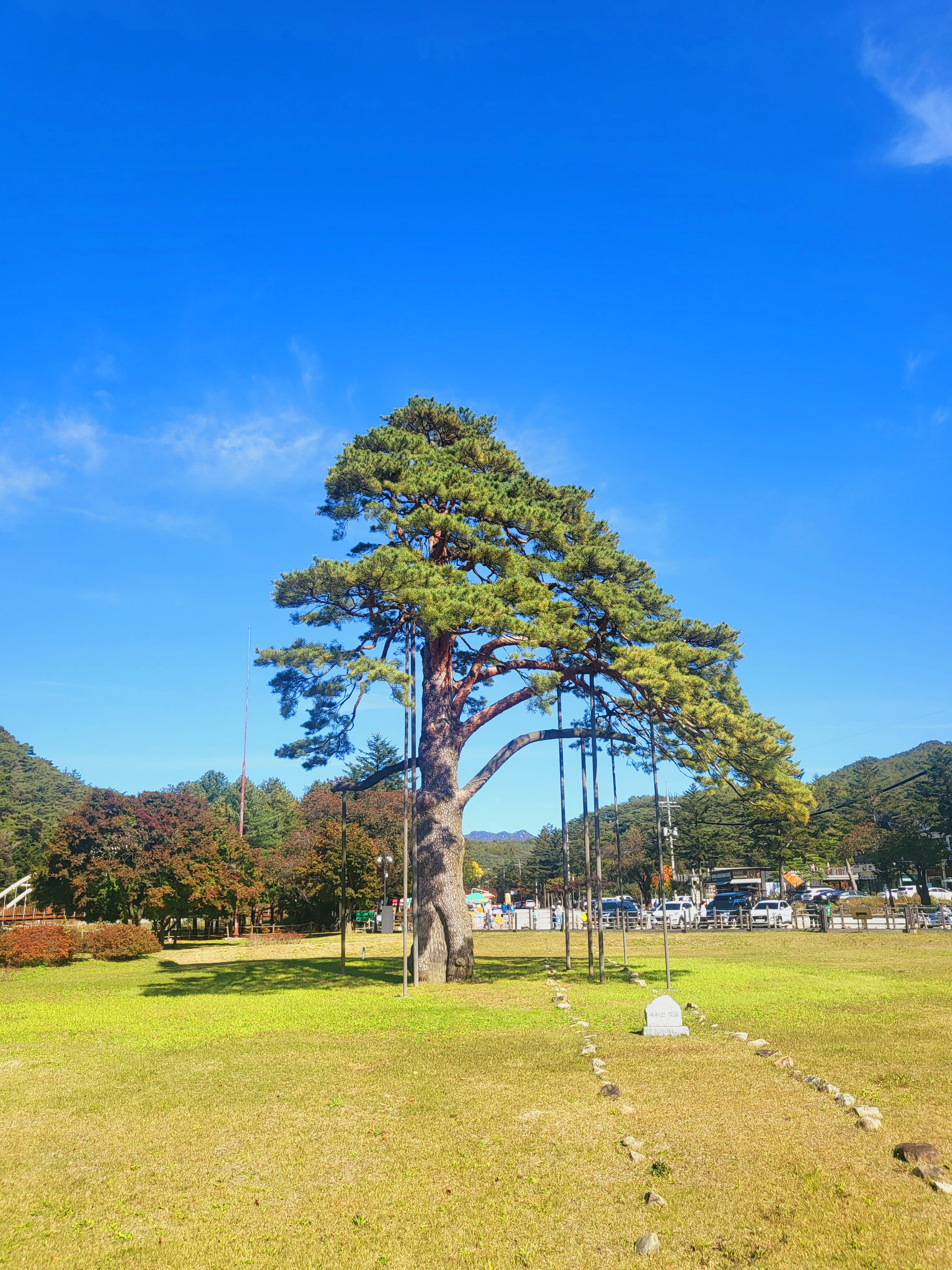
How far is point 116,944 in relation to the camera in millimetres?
33781

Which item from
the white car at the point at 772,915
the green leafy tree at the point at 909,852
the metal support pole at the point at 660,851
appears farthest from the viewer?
the green leafy tree at the point at 909,852

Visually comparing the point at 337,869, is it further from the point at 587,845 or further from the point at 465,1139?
the point at 465,1139

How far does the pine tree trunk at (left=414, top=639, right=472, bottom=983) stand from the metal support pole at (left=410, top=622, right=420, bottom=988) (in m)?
0.05

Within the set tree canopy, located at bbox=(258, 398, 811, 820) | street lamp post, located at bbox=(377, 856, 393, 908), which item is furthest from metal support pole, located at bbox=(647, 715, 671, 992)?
street lamp post, located at bbox=(377, 856, 393, 908)

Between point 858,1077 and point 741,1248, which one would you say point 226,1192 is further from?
point 858,1077

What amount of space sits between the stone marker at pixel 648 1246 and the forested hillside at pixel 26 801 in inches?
2016

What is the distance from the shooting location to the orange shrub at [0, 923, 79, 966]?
30547 mm

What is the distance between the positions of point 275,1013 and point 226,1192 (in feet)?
38.2

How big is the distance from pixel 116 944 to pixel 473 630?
73.3 feet

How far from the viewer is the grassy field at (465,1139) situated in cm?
574

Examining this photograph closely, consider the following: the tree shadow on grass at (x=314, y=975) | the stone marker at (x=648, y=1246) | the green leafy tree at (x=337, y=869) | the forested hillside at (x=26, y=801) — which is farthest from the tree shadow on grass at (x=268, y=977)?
the forested hillside at (x=26, y=801)

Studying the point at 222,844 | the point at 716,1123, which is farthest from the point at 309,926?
the point at 716,1123

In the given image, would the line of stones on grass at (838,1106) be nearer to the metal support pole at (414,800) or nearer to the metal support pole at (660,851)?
the metal support pole at (660,851)

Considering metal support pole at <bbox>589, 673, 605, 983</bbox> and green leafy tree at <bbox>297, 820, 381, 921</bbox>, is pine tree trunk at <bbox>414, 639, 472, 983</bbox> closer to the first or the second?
metal support pole at <bbox>589, 673, 605, 983</bbox>
